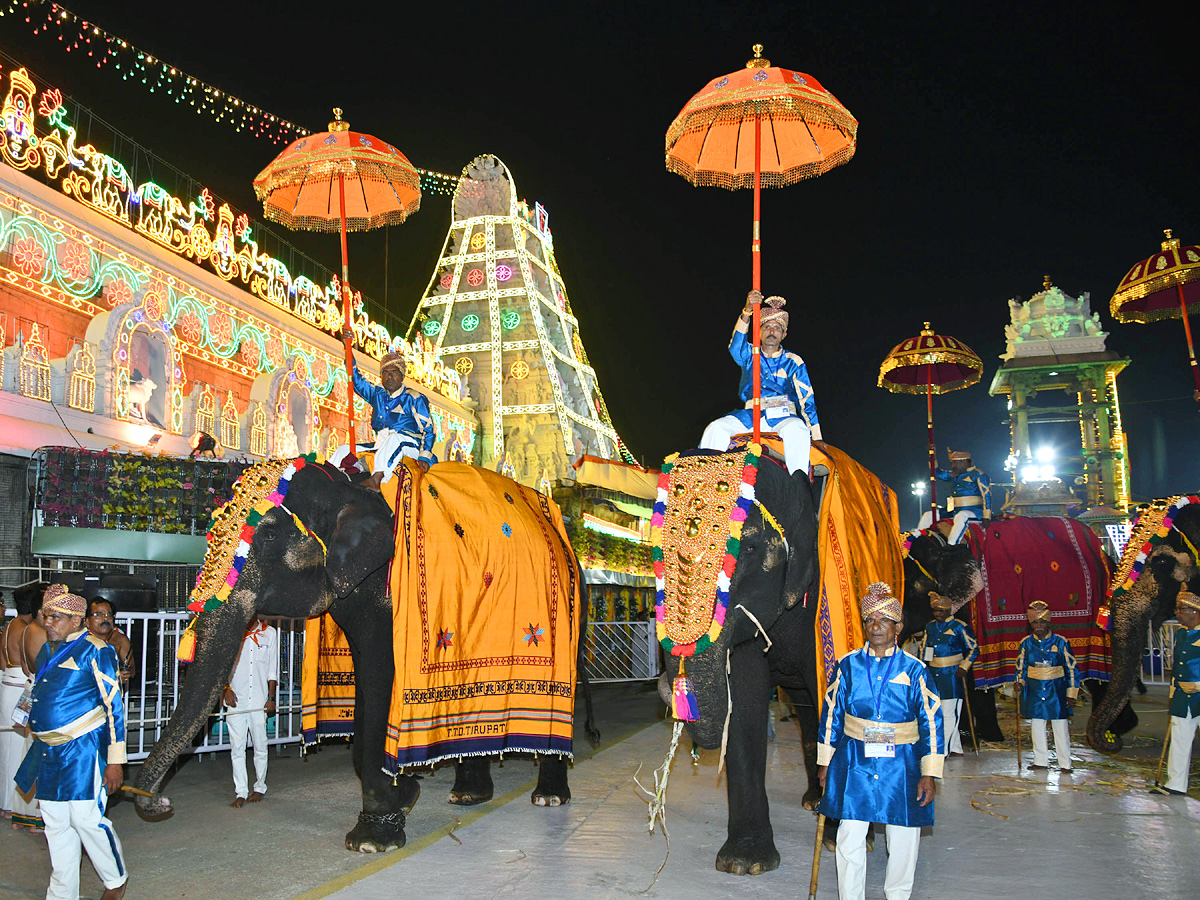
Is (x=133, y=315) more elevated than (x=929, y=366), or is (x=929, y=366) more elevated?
(x=133, y=315)

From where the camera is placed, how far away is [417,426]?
692 centimetres

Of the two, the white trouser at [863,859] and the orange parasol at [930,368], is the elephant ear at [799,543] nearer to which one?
the white trouser at [863,859]

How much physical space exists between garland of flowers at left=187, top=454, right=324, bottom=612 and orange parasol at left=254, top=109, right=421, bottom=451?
A: 1.52 m

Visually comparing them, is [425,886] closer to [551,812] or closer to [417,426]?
[551,812]

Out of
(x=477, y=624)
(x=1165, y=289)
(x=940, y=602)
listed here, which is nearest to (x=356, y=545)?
(x=477, y=624)

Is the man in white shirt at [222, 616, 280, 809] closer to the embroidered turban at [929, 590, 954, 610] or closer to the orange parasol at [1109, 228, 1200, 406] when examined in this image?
the embroidered turban at [929, 590, 954, 610]

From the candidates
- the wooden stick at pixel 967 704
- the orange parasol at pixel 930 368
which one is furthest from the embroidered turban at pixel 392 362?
the orange parasol at pixel 930 368

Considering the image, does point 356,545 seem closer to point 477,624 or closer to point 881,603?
point 477,624

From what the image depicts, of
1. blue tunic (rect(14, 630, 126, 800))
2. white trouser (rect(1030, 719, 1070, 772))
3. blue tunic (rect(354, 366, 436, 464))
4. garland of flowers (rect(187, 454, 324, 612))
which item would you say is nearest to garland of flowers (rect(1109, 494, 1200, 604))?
white trouser (rect(1030, 719, 1070, 772))

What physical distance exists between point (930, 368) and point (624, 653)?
24.1 feet

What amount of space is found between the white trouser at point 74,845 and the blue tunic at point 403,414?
3239 mm

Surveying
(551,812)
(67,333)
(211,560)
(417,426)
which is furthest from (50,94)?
(551,812)

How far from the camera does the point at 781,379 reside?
5855 millimetres

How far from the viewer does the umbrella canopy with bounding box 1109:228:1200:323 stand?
9.59 metres
